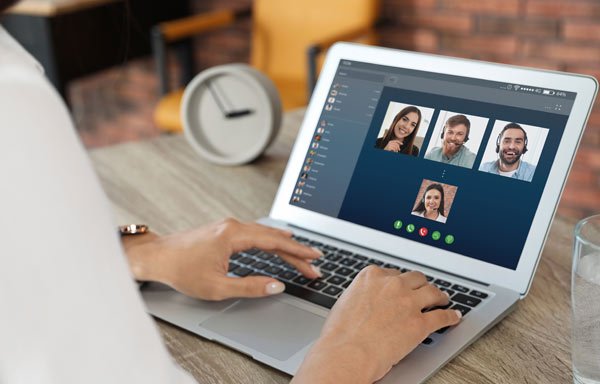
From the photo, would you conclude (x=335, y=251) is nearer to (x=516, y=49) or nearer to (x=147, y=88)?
(x=516, y=49)

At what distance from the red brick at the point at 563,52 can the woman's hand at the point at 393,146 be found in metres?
1.82

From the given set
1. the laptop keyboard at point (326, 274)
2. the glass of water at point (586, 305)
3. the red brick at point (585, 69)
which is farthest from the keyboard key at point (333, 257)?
the red brick at point (585, 69)

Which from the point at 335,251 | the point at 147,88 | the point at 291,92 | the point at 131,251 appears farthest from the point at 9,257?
the point at 147,88

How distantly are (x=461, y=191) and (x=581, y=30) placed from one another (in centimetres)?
188

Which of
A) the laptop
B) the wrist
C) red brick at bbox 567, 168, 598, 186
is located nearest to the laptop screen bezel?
the laptop

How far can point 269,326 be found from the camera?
87cm

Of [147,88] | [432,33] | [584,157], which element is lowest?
[147,88]

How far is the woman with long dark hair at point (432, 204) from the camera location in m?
0.98

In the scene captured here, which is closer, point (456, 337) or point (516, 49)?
point (456, 337)

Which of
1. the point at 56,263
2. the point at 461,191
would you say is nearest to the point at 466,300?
the point at 461,191

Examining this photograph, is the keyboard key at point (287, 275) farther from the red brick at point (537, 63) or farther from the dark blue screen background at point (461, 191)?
the red brick at point (537, 63)

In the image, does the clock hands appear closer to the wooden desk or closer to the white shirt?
the wooden desk

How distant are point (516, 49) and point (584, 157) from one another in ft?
→ 1.46

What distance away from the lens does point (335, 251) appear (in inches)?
40.6
